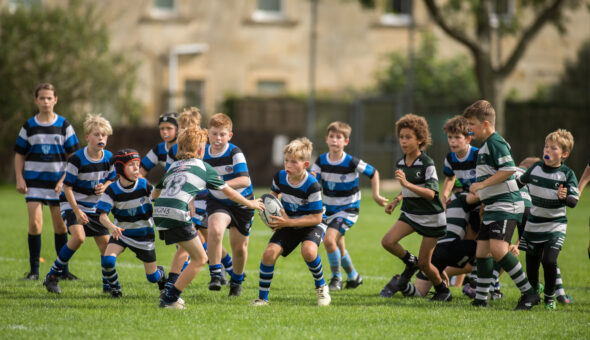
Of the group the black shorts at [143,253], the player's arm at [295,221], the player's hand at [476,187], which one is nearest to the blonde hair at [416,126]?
the player's hand at [476,187]

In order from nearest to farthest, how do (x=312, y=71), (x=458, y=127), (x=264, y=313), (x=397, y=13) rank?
(x=264, y=313), (x=458, y=127), (x=312, y=71), (x=397, y=13)

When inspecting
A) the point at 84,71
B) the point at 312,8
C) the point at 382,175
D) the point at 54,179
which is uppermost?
the point at 312,8

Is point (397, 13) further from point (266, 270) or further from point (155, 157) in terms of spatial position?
point (266, 270)

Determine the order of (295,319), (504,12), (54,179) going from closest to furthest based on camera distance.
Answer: (295,319) < (54,179) < (504,12)

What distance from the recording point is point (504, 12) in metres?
31.1

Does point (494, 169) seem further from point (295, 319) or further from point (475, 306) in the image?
point (295, 319)

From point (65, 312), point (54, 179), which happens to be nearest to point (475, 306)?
point (65, 312)

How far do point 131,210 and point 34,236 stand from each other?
7.18 feet

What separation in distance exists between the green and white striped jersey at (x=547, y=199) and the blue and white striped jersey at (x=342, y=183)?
6.26ft

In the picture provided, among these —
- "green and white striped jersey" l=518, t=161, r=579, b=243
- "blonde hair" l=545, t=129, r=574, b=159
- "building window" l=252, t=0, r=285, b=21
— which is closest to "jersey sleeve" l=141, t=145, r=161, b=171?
"green and white striped jersey" l=518, t=161, r=579, b=243

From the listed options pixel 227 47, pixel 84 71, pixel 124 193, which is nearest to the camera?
pixel 124 193

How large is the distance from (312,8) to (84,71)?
28.2 ft

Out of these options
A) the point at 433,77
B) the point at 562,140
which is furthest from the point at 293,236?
the point at 433,77

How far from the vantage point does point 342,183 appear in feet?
29.6
